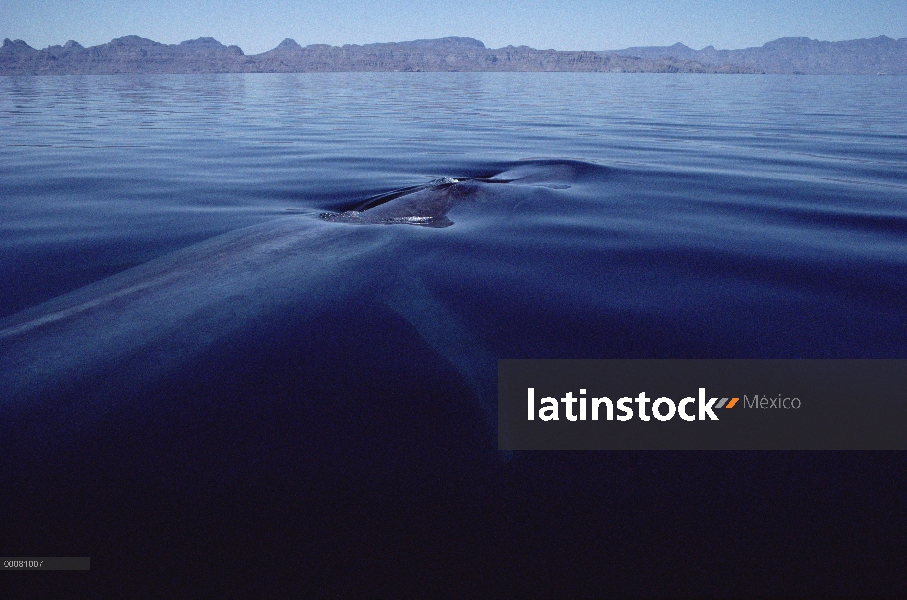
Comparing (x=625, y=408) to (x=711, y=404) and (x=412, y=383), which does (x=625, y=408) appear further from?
(x=412, y=383)

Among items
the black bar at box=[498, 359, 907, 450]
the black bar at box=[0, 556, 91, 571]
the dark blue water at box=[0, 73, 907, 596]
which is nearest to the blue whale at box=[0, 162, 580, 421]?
the dark blue water at box=[0, 73, 907, 596]

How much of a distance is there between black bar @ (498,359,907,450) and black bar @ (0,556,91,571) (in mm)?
1970

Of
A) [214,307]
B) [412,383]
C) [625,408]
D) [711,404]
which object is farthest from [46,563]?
[711,404]

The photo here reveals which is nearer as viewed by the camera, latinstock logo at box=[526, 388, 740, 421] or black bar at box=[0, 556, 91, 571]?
black bar at box=[0, 556, 91, 571]

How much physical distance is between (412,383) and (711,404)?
1856 millimetres

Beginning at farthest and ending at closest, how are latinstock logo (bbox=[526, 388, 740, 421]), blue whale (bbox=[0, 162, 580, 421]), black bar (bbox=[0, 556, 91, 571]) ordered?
1. blue whale (bbox=[0, 162, 580, 421])
2. latinstock logo (bbox=[526, 388, 740, 421])
3. black bar (bbox=[0, 556, 91, 571])

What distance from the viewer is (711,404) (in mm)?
3357

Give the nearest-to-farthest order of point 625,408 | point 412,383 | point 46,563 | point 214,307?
point 46,563 < point 625,408 < point 412,383 < point 214,307

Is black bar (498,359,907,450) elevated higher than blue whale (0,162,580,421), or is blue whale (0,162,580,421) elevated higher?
blue whale (0,162,580,421)

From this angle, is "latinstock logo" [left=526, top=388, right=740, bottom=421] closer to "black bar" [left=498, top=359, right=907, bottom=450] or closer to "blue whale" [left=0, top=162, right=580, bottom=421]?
"black bar" [left=498, top=359, right=907, bottom=450]

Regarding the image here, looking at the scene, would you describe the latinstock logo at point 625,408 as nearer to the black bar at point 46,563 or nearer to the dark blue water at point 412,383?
the dark blue water at point 412,383

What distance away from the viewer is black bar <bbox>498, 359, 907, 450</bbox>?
3061 mm

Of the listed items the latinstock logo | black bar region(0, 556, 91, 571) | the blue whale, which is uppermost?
the blue whale

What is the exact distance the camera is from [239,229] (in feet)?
23.9
